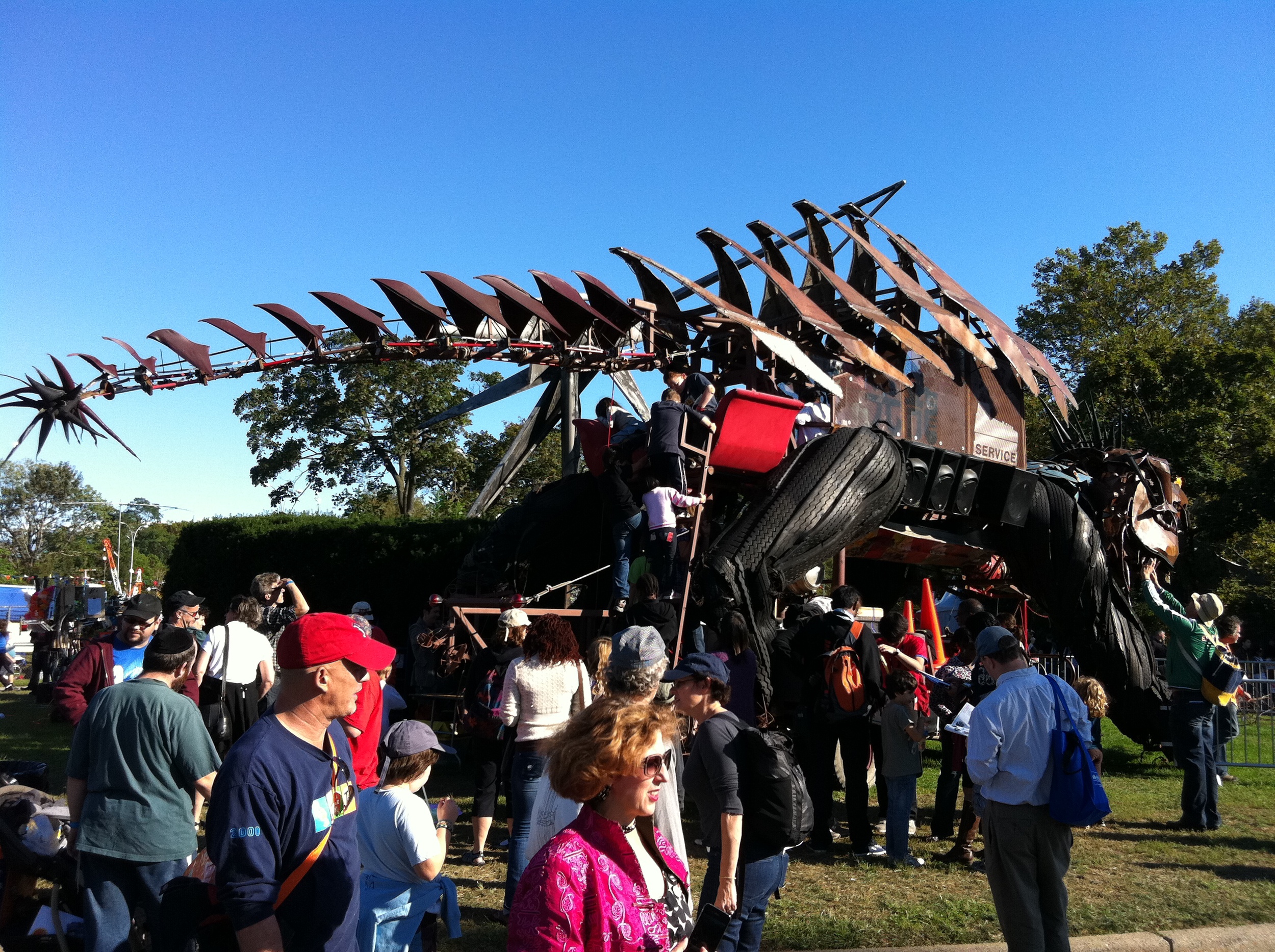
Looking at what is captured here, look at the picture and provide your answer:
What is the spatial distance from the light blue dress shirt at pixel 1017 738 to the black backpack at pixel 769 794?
835 millimetres

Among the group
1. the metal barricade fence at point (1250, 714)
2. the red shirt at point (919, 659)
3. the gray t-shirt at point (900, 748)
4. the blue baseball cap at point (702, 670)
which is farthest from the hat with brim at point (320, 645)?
the metal barricade fence at point (1250, 714)

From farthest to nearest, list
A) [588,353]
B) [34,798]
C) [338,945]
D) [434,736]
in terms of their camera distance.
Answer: [588,353], [34,798], [434,736], [338,945]

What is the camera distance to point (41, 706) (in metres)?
16.5

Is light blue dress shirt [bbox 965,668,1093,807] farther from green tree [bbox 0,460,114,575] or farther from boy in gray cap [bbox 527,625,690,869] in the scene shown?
green tree [bbox 0,460,114,575]

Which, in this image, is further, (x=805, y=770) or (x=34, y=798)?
(x=805, y=770)

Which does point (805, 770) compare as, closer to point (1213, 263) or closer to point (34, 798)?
point (34, 798)

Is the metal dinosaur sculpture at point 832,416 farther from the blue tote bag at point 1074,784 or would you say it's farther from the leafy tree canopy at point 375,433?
the leafy tree canopy at point 375,433

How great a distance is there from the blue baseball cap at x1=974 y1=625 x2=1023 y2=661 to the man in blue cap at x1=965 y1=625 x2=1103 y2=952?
0.61ft

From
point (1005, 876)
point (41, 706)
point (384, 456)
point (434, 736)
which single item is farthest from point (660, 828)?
point (384, 456)

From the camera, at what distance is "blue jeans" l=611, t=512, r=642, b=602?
31.9ft

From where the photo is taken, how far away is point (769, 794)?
164 inches

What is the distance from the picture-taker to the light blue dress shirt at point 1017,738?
4512 mm

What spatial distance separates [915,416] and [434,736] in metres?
9.64

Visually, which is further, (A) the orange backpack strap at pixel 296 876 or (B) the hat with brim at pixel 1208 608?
(B) the hat with brim at pixel 1208 608
